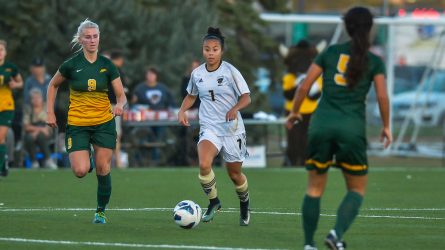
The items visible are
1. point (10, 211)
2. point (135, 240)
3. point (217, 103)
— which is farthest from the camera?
point (10, 211)

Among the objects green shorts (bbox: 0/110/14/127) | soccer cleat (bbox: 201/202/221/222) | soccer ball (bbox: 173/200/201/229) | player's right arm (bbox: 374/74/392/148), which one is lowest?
green shorts (bbox: 0/110/14/127)

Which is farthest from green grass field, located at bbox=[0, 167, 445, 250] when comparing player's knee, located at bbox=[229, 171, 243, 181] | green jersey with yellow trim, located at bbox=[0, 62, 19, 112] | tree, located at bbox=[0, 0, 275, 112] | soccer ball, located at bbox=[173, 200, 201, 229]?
tree, located at bbox=[0, 0, 275, 112]

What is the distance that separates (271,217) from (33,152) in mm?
12596

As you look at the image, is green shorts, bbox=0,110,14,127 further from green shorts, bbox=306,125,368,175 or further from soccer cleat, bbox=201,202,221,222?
green shorts, bbox=306,125,368,175

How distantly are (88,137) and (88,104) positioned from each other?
0.34 m

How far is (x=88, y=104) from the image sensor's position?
1332 cm

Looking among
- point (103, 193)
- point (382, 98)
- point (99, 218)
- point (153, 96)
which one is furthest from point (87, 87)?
point (153, 96)

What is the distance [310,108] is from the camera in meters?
23.4

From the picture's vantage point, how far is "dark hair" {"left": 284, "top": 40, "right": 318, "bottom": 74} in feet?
78.6

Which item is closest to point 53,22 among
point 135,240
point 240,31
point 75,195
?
point 240,31

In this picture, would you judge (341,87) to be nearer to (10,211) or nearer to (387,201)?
(10,211)

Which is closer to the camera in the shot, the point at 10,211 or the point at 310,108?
the point at 10,211

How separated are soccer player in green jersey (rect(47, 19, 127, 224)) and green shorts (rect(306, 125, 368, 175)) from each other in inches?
133

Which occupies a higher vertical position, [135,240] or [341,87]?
[341,87]
